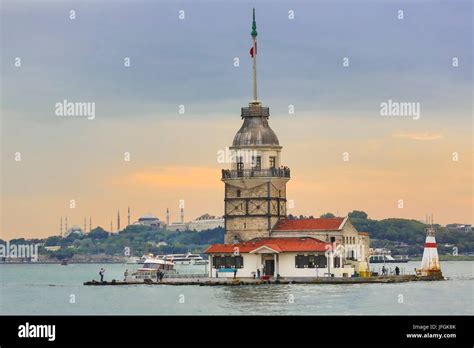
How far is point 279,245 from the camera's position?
373 feet

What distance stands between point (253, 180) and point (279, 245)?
638cm

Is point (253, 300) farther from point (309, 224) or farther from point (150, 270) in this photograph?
point (150, 270)

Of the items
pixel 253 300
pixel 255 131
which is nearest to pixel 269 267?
pixel 255 131

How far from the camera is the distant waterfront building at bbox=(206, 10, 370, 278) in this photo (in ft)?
376

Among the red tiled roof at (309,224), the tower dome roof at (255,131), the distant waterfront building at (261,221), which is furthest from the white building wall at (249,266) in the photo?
the tower dome roof at (255,131)

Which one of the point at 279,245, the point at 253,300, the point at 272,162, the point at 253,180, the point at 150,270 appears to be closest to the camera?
the point at 253,300

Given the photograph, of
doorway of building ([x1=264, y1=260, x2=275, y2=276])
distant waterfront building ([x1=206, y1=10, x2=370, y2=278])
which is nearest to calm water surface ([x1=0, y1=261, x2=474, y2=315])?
doorway of building ([x1=264, y1=260, x2=275, y2=276])

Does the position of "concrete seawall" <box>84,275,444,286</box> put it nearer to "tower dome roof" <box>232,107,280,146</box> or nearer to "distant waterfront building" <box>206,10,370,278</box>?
"distant waterfront building" <box>206,10,370,278</box>

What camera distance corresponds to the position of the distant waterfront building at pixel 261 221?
376ft
